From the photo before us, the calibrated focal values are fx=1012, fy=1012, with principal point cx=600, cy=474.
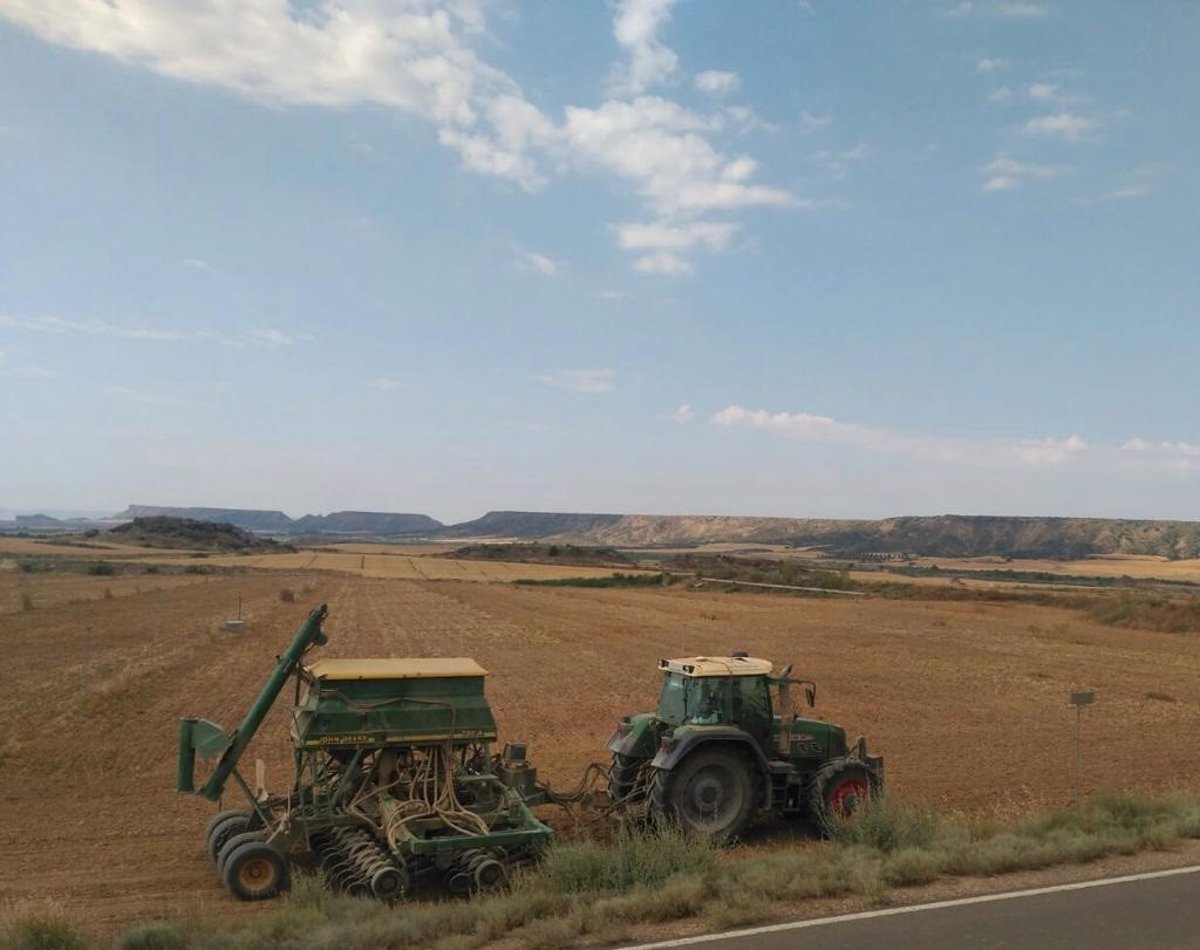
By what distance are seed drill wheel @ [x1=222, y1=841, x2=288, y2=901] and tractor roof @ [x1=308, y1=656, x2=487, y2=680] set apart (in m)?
1.72

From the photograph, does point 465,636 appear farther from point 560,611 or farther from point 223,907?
Answer: point 223,907

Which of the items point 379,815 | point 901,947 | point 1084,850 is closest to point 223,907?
point 379,815

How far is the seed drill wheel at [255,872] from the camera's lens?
375 inches

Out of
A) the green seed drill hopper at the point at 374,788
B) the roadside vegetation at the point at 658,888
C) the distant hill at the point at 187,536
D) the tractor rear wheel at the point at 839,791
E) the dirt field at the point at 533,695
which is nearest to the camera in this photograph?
the roadside vegetation at the point at 658,888

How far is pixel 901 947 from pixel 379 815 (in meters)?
5.34

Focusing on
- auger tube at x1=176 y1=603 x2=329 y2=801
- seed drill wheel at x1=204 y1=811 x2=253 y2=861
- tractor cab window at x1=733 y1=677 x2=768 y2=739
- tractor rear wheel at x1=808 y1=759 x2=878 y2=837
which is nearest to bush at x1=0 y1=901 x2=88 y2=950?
auger tube at x1=176 y1=603 x2=329 y2=801

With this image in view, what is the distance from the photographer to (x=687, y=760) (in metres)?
11.0

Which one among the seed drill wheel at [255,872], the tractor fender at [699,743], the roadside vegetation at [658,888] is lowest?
the seed drill wheel at [255,872]

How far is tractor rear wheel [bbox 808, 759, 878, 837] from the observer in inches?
442

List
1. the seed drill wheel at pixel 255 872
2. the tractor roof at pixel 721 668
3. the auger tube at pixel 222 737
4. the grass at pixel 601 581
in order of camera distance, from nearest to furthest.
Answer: the seed drill wheel at pixel 255 872 < the auger tube at pixel 222 737 < the tractor roof at pixel 721 668 < the grass at pixel 601 581

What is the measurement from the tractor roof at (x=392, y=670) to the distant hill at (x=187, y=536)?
447ft

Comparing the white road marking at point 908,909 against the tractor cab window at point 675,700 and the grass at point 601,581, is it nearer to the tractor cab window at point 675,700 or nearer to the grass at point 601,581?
the tractor cab window at point 675,700

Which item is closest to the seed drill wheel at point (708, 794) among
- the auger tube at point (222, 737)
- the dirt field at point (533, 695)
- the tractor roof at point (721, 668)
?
the tractor roof at point (721, 668)

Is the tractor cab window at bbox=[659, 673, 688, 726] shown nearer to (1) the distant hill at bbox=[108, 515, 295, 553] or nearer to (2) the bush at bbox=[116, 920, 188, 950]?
(2) the bush at bbox=[116, 920, 188, 950]
